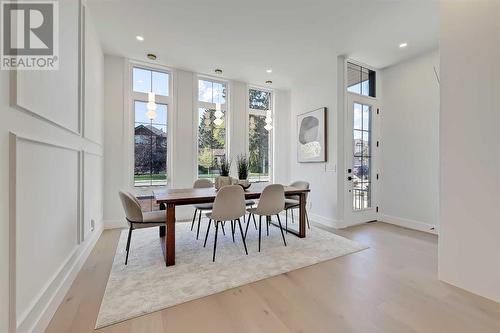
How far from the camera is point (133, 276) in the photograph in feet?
7.02

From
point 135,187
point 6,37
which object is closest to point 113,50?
point 135,187

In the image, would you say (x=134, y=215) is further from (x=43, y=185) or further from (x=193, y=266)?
(x=43, y=185)

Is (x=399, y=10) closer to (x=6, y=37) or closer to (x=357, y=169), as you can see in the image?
(x=357, y=169)

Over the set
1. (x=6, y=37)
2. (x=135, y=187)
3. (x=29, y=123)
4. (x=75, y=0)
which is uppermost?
(x=75, y=0)

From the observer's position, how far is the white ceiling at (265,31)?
2537 mm

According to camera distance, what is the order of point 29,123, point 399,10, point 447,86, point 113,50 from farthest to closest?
point 113,50
point 399,10
point 447,86
point 29,123

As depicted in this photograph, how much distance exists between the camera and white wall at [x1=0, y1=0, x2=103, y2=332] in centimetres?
113

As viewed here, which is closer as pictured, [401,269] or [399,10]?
[401,269]

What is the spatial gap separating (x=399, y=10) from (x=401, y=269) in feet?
9.74

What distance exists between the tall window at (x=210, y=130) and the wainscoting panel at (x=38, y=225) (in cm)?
265

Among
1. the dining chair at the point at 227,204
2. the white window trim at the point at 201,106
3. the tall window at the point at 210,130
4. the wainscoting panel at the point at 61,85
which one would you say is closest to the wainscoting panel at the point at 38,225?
the wainscoting panel at the point at 61,85

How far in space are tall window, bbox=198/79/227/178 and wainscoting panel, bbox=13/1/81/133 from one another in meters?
2.42

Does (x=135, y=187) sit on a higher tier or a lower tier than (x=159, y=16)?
lower

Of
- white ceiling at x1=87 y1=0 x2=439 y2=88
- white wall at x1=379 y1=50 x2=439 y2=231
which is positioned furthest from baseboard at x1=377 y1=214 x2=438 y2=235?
white ceiling at x1=87 y1=0 x2=439 y2=88
